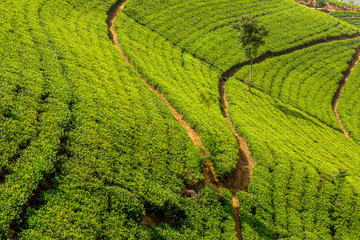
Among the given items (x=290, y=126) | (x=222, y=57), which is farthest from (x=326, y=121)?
(x=222, y=57)

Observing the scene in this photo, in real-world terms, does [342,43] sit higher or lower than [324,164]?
higher

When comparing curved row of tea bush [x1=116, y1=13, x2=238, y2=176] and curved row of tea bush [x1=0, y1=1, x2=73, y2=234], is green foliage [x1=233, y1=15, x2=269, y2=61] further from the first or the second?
curved row of tea bush [x1=0, y1=1, x2=73, y2=234]

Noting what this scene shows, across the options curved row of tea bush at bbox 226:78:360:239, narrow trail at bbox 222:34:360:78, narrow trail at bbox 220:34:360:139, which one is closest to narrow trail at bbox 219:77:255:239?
curved row of tea bush at bbox 226:78:360:239

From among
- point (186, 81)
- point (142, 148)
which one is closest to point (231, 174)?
point (142, 148)

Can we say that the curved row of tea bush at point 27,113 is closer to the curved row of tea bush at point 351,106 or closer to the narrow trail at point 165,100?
the narrow trail at point 165,100

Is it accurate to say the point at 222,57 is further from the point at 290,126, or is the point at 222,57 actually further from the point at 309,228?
the point at 309,228
